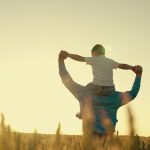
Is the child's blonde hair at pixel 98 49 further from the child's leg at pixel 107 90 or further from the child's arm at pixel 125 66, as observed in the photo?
the child's leg at pixel 107 90

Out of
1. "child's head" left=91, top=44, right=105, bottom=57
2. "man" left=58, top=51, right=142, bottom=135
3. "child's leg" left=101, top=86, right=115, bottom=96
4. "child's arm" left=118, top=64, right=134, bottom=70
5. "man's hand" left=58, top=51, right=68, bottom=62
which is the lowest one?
"man" left=58, top=51, right=142, bottom=135

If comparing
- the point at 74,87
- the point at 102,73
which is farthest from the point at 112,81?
the point at 74,87

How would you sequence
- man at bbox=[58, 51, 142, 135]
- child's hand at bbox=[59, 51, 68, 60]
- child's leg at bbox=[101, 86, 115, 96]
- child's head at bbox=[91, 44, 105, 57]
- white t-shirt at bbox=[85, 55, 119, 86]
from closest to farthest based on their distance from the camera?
1. child's hand at bbox=[59, 51, 68, 60]
2. man at bbox=[58, 51, 142, 135]
3. child's leg at bbox=[101, 86, 115, 96]
4. white t-shirt at bbox=[85, 55, 119, 86]
5. child's head at bbox=[91, 44, 105, 57]

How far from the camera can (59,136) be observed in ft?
4.15

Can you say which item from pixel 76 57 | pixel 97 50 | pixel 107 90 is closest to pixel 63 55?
pixel 76 57

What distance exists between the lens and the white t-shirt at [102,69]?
7.75 meters

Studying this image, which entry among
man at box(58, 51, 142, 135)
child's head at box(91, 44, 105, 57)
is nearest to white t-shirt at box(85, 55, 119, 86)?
child's head at box(91, 44, 105, 57)

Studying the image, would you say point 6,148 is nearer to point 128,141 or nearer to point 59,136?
point 59,136

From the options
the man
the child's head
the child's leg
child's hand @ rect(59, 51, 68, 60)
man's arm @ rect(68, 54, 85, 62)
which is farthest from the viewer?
the child's head

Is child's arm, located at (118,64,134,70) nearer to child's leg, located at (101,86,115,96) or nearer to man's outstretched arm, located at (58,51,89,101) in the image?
child's leg, located at (101,86,115,96)

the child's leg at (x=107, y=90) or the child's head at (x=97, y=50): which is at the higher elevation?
the child's head at (x=97, y=50)

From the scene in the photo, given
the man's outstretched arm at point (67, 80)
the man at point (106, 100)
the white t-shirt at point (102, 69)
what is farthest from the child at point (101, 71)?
the man's outstretched arm at point (67, 80)

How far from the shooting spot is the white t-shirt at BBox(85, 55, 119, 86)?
7.75 meters

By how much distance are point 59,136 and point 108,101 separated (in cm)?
641
